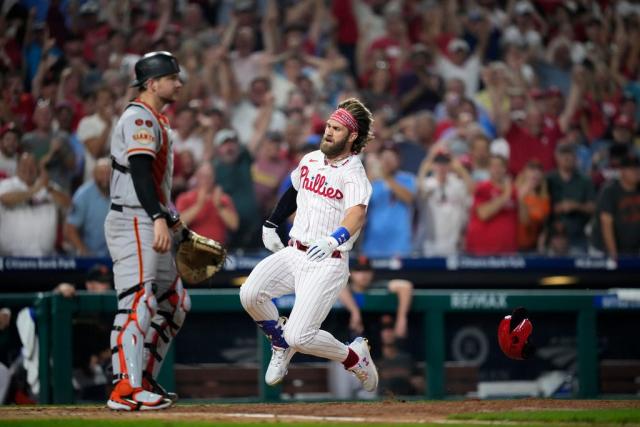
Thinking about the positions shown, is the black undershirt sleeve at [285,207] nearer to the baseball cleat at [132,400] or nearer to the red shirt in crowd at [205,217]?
the baseball cleat at [132,400]

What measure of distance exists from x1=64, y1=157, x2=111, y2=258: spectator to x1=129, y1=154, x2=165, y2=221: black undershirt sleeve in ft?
12.4

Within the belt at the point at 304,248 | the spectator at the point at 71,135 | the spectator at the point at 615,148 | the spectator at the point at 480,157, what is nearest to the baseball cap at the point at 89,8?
the spectator at the point at 71,135

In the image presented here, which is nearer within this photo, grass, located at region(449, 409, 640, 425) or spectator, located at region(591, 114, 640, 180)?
grass, located at region(449, 409, 640, 425)

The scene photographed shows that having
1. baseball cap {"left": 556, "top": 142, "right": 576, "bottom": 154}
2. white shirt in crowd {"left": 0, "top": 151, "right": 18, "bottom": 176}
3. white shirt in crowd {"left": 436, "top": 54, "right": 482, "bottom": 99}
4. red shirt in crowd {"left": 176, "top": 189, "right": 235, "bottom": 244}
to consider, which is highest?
white shirt in crowd {"left": 436, "top": 54, "right": 482, "bottom": 99}

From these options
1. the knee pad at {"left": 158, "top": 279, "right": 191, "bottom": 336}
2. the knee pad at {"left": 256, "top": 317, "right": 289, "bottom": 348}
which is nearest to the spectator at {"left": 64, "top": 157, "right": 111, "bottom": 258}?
the knee pad at {"left": 158, "top": 279, "right": 191, "bottom": 336}

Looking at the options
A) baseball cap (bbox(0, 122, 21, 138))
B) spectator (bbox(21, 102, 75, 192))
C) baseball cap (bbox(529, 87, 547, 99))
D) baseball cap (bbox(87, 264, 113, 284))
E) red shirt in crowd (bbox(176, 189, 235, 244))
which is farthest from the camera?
baseball cap (bbox(529, 87, 547, 99))

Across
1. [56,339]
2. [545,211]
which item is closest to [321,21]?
[545,211]

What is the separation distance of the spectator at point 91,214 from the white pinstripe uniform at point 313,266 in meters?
3.63

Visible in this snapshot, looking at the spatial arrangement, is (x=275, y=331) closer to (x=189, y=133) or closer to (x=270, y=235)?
(x=270, y=235)

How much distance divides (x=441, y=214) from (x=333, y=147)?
4597 mm

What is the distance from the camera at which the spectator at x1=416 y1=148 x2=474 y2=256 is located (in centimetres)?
1074

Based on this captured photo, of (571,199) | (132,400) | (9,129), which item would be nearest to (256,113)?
(9,129)

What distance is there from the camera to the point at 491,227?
10.8 meters

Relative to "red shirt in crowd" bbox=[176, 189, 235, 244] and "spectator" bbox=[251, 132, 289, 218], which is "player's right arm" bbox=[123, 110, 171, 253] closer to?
"red shirt in crowd" bbox=[176, 189, 235, 244]
